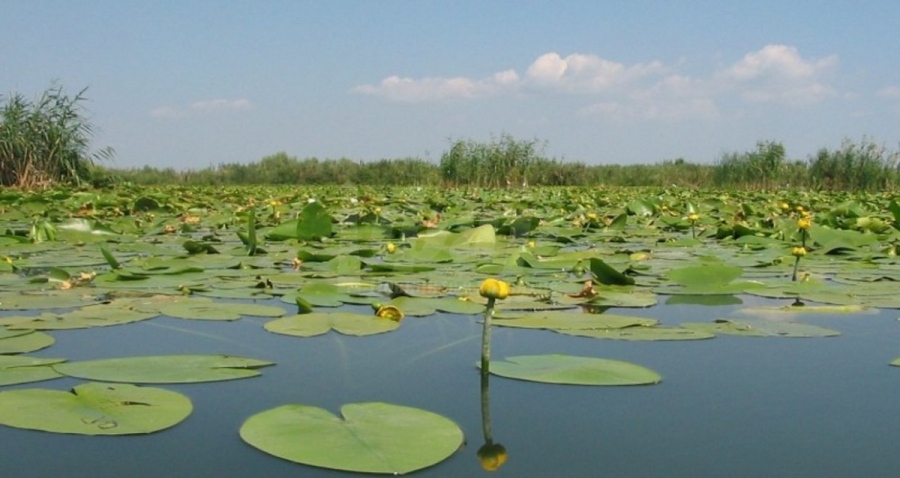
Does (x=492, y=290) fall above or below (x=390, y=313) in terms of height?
above

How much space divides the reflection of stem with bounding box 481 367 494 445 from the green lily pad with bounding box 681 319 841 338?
0.55 m

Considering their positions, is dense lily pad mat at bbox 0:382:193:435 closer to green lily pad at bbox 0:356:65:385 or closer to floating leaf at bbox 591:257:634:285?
green lily pad at bbox 0:356:65:385

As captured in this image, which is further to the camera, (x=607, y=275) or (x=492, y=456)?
(x=607, y=275)

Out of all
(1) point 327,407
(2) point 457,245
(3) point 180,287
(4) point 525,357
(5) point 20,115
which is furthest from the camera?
(5) point 20,115

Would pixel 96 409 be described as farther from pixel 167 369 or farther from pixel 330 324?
pixel 330 324

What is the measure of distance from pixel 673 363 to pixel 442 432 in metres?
0.54

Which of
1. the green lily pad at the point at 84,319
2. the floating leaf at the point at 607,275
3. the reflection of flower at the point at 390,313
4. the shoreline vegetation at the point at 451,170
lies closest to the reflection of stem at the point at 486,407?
the reflection of flower at the point at 390,313

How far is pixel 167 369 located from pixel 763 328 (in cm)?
100

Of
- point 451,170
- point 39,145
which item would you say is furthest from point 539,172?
point 39,145

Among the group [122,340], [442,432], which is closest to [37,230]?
[122,340]

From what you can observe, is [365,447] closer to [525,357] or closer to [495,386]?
[495,386]

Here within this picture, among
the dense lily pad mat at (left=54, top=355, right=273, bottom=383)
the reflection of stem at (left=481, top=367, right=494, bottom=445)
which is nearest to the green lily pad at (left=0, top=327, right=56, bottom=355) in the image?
the dense lily pad mat at (left=54, top=355, right=273, bottom=383)

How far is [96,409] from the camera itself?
2.95 feet

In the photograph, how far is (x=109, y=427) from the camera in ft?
2.80
